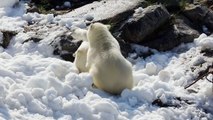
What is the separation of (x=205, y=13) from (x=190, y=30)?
673 mm

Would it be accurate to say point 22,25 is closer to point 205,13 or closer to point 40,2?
point 40,2

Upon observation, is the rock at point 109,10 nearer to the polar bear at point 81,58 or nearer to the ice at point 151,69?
the polar bear at point 81,58

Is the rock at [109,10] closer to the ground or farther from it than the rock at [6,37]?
closer to the ground

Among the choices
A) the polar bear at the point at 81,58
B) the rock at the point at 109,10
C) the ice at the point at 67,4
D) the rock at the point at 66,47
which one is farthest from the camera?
the ice at the point at 67,4

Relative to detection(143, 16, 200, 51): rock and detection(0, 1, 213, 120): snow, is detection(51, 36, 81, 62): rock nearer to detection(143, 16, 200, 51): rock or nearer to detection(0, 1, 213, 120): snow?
detection(0, 1, 213, 120): snow

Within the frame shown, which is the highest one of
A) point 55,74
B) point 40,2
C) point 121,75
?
point 40,2

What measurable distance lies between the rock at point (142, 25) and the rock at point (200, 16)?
972 millimetres

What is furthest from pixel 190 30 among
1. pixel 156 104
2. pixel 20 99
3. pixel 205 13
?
pixel 20 99

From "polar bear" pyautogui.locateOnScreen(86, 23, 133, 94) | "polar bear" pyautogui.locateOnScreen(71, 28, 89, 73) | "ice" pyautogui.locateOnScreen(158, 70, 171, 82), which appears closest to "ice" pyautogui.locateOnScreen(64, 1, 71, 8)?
"polar bear" pyautogui.locateOnScreen(71, 28, 89, 73)

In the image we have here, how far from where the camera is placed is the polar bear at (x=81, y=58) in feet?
29.2

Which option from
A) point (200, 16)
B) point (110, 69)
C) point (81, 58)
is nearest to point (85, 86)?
point (110, 69)

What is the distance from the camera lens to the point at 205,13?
11117 mm

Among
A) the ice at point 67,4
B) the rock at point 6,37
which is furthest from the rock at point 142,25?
the rock at point 6,37

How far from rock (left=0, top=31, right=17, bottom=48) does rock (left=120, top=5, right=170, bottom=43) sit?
2114 mm
